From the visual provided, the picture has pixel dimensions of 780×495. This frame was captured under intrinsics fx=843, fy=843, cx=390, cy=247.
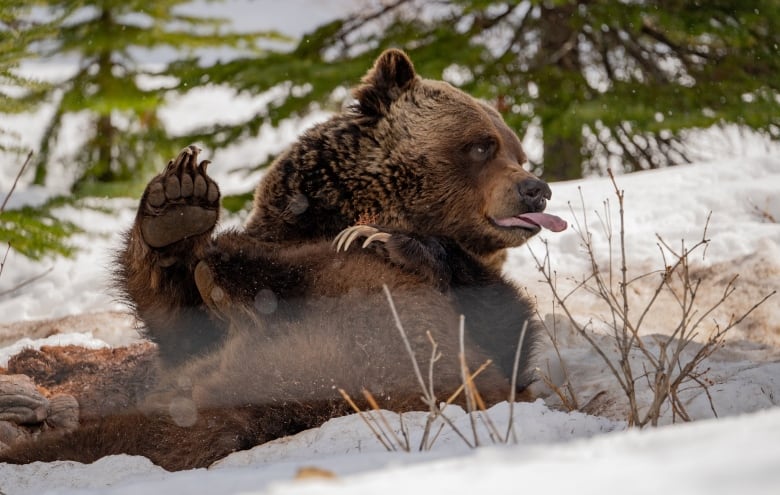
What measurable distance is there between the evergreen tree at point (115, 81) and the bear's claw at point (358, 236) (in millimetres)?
7130

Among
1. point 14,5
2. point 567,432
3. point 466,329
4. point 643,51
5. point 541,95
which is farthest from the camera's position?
point 643,51

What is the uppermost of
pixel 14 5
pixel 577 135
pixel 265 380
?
pixel 14 5

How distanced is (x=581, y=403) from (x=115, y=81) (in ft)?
33.0

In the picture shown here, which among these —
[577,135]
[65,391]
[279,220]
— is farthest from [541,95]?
[65,391]

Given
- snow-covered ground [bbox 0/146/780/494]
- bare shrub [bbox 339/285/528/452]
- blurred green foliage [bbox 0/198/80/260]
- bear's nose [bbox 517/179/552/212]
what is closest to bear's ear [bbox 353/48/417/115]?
bear's nose [bbox 517/179/552/212]

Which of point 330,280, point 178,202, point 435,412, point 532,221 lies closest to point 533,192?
point 532,221

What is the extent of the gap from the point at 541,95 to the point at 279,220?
5.46m

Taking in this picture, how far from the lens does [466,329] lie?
11.1 ft

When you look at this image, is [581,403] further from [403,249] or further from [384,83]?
[384,83]

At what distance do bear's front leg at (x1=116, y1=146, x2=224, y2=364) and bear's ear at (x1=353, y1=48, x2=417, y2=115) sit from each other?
4.01 feet

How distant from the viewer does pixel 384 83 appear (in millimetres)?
4199

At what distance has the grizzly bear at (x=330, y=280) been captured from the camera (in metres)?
2.90

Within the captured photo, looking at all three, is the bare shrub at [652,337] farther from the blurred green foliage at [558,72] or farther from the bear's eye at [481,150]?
the blurred green foliage at [558,72]

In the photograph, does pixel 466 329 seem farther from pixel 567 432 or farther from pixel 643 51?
pixel 643 51
